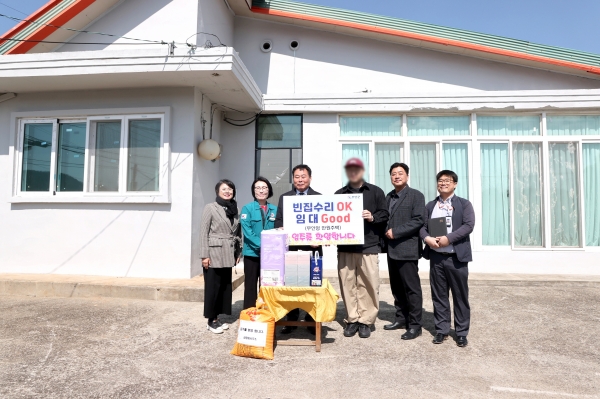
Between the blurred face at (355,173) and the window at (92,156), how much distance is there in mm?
3432

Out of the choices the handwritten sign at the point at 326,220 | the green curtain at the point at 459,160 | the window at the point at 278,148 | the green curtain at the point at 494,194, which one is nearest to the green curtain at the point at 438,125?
the green curtain at the point at 459,160

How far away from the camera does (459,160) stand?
749cm

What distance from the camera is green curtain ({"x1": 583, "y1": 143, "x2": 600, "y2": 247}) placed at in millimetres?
7277

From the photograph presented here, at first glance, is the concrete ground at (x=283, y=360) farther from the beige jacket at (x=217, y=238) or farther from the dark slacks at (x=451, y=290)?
the beige jacket at (x=217, y=238)

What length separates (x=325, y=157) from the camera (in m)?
7.62

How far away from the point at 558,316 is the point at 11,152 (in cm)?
897

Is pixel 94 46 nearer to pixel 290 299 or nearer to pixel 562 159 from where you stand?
pixel 290 299

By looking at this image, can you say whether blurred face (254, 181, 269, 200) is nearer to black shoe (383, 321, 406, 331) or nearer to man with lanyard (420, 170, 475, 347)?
man with lanyard (420, 170, 475, 347)

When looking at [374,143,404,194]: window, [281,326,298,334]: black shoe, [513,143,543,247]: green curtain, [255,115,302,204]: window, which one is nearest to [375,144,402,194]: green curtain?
[374,143,404,194]: window

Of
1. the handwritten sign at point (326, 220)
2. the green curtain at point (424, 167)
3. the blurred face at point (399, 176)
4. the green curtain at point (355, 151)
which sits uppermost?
the green curtain at point (355, 151)

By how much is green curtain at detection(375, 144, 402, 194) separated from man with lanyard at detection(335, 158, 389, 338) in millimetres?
3625

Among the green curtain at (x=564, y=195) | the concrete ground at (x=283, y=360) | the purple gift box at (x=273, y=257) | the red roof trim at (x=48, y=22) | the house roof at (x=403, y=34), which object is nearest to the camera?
the concrete ground at (x=283, y=360)

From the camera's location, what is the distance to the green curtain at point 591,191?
7.28 meters

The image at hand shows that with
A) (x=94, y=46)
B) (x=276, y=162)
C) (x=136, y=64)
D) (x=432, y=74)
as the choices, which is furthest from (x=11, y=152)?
(x=432, y=74)
